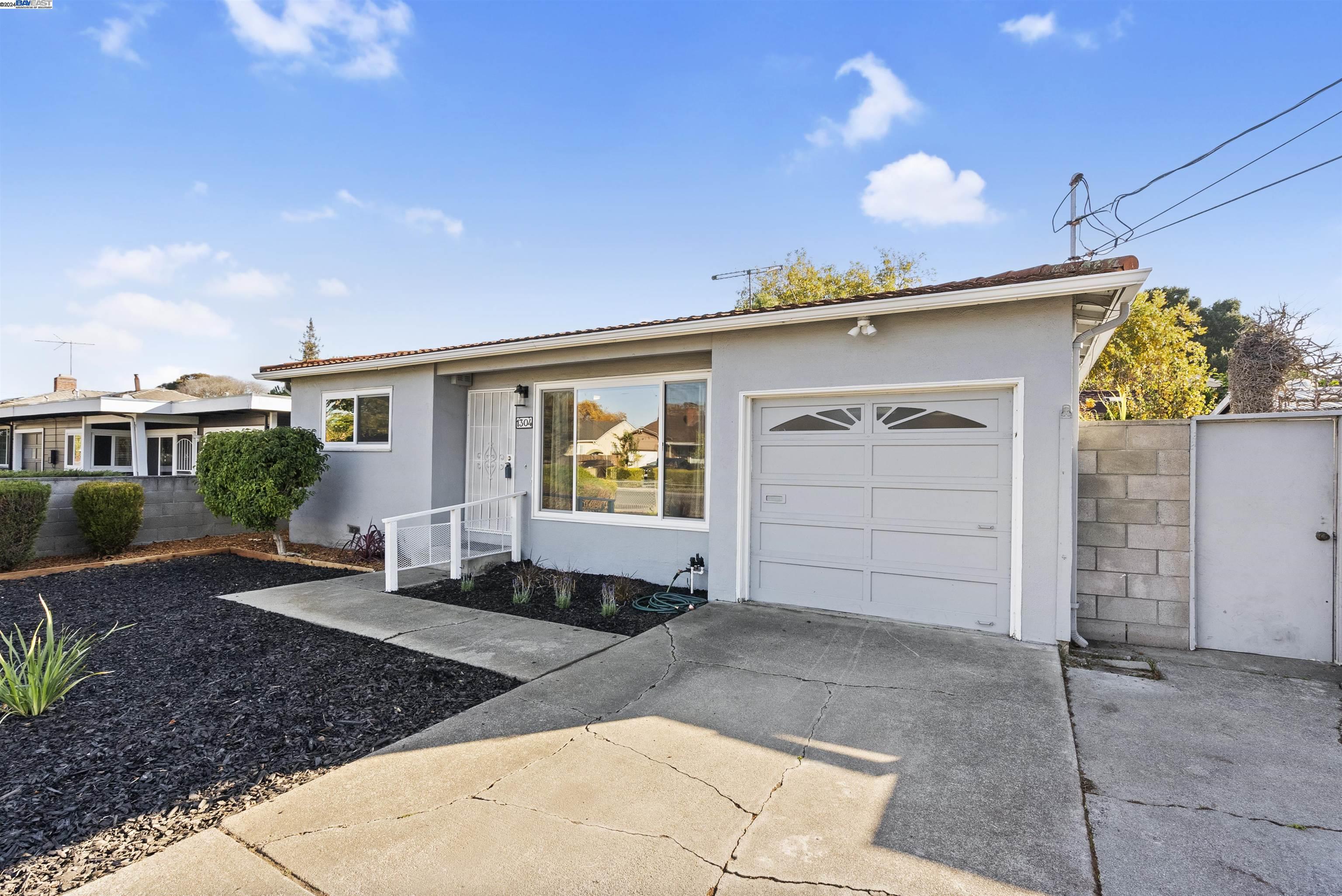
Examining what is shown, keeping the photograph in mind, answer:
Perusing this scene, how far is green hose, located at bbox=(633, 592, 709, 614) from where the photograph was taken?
5.84 metres

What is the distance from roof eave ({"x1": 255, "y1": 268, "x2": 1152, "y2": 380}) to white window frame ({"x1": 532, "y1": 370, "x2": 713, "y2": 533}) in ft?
2.12

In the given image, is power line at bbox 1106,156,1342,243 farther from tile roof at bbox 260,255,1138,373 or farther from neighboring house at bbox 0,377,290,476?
neighboring house at bbox 0,377,290,476

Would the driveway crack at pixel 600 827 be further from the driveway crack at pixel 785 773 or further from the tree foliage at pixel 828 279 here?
the tree foliage at pixel 828 279

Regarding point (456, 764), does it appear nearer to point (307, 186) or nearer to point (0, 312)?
point (307, 186)

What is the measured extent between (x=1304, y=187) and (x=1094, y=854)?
869 cm

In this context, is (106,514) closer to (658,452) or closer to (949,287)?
(658,452)

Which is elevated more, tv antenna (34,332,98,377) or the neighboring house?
tv antenna (34,332,98,377)

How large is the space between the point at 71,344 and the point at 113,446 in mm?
8999

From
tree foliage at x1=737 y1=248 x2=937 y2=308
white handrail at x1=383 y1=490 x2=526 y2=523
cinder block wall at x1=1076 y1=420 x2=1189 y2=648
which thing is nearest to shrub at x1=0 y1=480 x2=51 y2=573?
white handrail at x1=383 y1=490 x2=526 y2=523

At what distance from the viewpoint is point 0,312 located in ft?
53.5

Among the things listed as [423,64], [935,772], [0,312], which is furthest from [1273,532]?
[0,312]

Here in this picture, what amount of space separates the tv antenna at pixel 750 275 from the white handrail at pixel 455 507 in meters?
15.6

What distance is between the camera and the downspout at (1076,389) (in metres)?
4.54

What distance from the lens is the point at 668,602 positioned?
605cm
